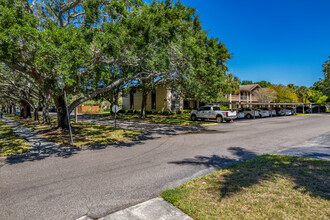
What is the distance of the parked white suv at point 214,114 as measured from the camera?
65.5 feet

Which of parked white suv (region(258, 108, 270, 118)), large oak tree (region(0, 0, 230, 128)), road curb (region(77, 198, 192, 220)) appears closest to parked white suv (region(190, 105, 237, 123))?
large oak tree (region(0, 0, 230, 128))

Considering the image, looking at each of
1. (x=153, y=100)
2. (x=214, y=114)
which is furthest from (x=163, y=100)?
(x=214, y=114)

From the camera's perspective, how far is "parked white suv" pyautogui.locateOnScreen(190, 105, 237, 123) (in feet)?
65.5

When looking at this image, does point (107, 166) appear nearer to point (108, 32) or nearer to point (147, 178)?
point (147, 178)

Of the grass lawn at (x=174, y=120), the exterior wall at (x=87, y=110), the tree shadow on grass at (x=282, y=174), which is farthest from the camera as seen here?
the exterior wall at (x=87, y=110)

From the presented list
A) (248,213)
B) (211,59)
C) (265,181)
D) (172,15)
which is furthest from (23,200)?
(211,59)

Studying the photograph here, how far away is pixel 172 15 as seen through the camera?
11109 millimetres

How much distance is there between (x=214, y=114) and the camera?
2069cm

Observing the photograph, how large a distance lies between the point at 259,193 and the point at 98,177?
4030 mm

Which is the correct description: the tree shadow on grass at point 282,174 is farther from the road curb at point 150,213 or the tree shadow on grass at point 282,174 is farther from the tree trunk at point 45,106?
the tree trunk at point 45,106

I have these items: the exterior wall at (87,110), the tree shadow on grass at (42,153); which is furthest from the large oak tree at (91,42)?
the exterior wall at (87,110)

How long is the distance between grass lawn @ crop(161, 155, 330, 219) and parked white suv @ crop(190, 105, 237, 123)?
1460cm

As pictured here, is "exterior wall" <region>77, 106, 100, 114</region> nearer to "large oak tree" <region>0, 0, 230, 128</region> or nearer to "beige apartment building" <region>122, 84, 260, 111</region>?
"beige apartment building" <region>122, 84, 260, 111</region>

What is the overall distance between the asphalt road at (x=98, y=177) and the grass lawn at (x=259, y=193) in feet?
2.08
